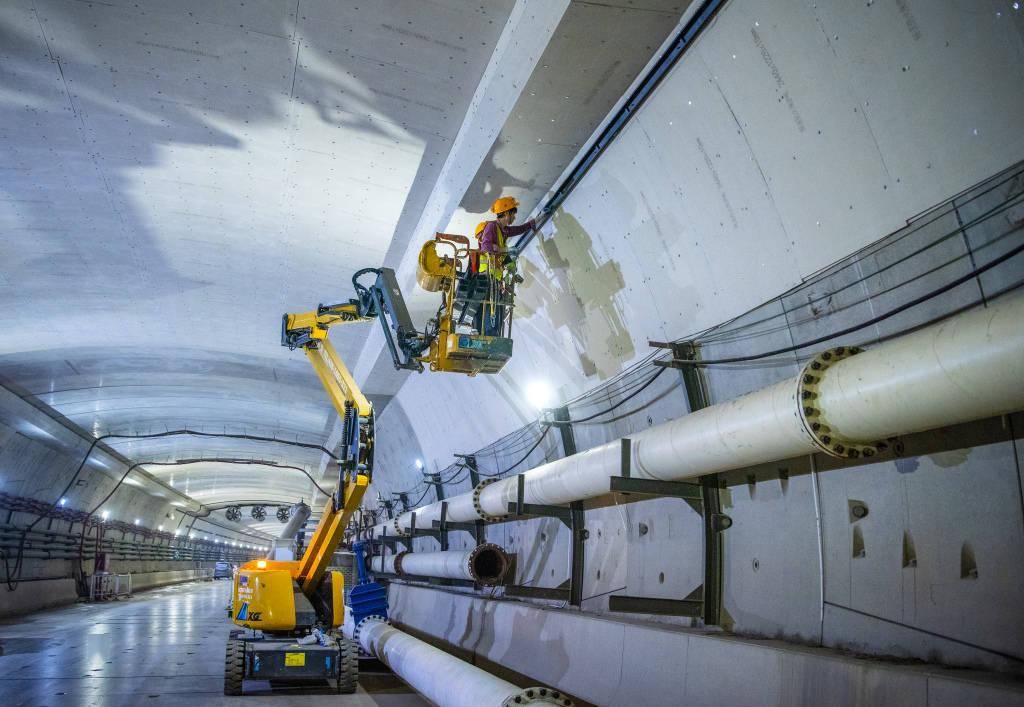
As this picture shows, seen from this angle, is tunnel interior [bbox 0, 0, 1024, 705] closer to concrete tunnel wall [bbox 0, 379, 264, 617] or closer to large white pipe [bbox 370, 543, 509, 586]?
large white pipe [bbox 370, 543, 509, 586]

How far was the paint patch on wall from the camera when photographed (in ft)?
24.6

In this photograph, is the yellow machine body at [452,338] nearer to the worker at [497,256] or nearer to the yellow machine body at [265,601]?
the worker at [497,256]

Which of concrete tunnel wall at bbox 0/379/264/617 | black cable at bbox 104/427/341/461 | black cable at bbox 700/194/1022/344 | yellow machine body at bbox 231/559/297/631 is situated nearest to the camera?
black cable at bbox 700/194/1022/344

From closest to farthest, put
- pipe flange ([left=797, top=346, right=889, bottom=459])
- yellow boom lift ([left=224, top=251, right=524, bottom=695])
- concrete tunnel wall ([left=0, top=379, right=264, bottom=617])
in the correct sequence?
pipe flange ([left=797, top=346, right=889, bottom=459])
yellow boom lift ([left=224, top=251, right=524, bottom=695])
concrete tunnel wall ([left=0, top=379, right=264, bottom=617])

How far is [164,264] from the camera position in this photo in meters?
11.9

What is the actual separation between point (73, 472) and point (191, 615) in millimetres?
6697

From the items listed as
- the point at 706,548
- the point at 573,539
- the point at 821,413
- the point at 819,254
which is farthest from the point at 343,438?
the point at 821,413

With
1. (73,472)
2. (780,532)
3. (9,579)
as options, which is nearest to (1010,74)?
(780,532)

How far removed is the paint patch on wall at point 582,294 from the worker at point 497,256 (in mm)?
422

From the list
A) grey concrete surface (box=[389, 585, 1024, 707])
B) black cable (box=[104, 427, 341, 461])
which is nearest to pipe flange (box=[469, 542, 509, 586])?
grey concrete surface (box=[389, 585, 1024, 707])

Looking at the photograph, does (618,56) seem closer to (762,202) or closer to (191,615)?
(762,202)

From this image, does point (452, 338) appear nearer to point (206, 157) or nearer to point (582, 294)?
point (582, 294)

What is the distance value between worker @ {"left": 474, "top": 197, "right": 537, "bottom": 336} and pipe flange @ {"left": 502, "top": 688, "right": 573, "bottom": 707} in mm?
3615

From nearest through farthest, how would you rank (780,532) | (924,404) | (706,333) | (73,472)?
(924,404) → (780,532) → (706,333) → (73,472)
